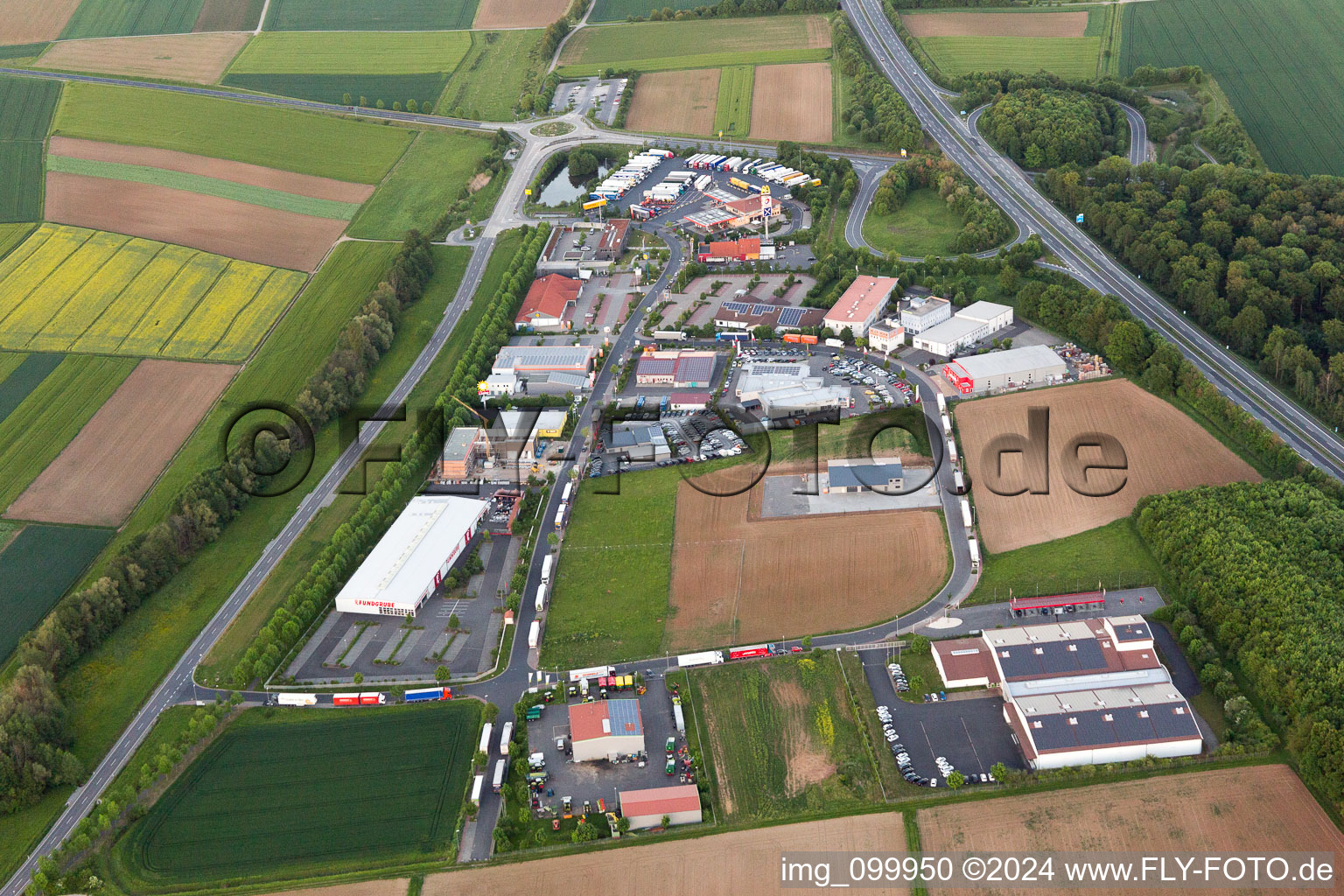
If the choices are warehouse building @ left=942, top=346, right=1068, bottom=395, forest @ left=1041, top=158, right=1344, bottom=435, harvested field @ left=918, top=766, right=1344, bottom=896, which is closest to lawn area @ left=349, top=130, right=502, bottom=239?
warehouse building @ left=942, top=346, right=1068, bottom=395

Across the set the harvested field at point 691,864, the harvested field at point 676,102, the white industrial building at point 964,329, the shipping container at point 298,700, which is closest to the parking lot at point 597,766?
the harvested field at point 691,864

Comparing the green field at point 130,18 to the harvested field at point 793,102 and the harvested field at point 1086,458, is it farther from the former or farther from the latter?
the harvested field at point 1086,458

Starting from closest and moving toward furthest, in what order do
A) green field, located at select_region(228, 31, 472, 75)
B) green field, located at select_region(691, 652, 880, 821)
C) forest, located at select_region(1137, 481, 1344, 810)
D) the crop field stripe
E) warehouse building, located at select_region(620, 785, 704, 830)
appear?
warehouse building, located at select_region(620, 785, 704, 830) → forest, located at select_region(1137, 481, 1344, 810) → green field, located at select_region(691, 652, 880, 821) → the crop field stripe → green field, located at select_region(228, 31, 472, 75)

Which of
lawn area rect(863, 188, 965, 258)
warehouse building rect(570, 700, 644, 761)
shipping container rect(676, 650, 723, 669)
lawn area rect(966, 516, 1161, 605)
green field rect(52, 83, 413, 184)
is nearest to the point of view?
warehouse building rect(570, 700, 644, 761)

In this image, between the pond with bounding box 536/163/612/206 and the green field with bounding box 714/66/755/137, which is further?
the green field with bounding box 714/66/755/137

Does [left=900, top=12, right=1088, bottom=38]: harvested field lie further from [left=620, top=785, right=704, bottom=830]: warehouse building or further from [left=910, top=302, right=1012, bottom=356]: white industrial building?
[left=620, top=785, right=704, bottom=830]: warehouse building

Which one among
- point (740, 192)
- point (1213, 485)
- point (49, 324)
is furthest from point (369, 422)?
point (1213, 485)

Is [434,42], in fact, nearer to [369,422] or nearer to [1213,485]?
[369,422]
